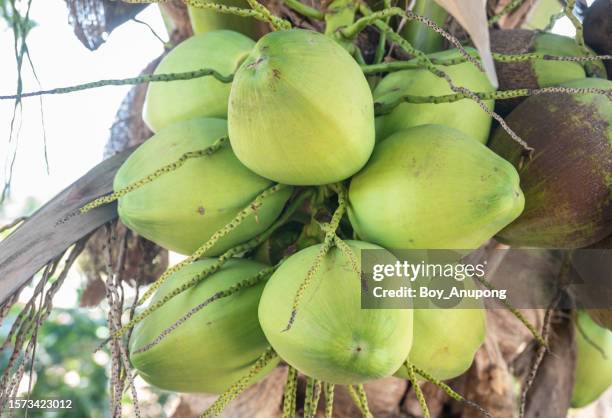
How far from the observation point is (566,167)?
3.33 ft

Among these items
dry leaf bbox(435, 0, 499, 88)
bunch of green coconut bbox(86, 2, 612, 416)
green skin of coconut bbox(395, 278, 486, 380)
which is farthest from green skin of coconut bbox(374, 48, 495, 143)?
dry leaf bbox(435, 0, 499, 88)

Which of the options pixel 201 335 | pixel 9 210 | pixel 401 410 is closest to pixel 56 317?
pixel 9 210

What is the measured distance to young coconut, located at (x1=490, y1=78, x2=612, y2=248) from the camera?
39.6 inches

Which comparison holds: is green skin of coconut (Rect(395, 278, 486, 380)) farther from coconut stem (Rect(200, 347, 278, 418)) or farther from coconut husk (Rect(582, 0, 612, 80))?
coconut husk (Rect(582, 0, 612, 80))

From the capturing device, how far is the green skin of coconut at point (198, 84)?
3.66 ft

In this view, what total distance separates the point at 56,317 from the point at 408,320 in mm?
3424

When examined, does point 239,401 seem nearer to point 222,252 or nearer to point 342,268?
point 222,252

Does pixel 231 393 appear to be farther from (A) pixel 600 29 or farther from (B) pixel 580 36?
(A) pixel 600 29

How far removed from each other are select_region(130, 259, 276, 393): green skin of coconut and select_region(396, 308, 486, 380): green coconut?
0.21 metres

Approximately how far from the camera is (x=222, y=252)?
3.40 feet

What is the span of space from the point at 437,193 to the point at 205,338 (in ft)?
1.19

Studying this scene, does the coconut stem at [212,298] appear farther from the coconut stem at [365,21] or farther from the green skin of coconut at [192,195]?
the coconut stem at [365,21]

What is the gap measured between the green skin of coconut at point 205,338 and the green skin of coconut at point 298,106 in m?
0.19

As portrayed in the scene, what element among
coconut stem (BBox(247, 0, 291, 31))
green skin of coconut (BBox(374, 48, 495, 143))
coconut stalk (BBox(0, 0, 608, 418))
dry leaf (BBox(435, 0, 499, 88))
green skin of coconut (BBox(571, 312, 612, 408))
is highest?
dry leaf (BBox(435, 0, 499, 88))
